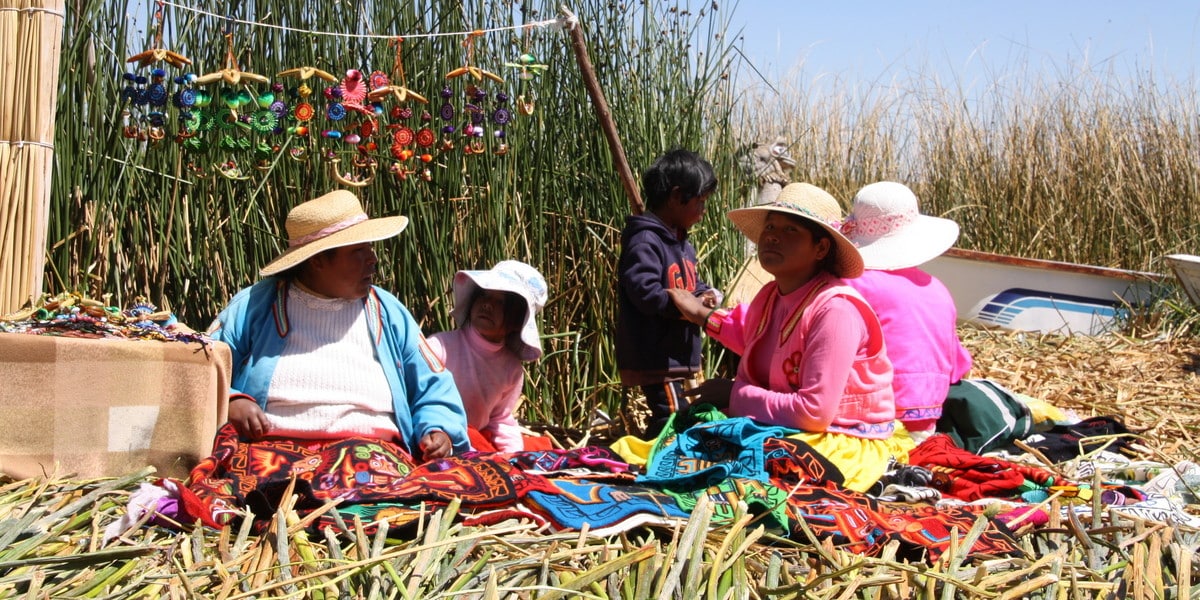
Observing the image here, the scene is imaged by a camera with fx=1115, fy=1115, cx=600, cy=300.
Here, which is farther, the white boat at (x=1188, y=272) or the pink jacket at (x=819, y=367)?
the white boat at (x=1188, y=272)

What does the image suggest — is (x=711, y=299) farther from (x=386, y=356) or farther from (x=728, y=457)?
(x=386, y=356)

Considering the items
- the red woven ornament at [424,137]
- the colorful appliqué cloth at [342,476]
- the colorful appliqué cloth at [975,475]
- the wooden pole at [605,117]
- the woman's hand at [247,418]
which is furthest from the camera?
the wooden pole at [605,117]

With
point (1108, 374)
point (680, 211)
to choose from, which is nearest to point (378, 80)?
point (680, 211)

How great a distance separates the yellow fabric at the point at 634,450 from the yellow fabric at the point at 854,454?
17.9 inches

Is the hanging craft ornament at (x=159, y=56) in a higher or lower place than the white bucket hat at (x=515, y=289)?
higher

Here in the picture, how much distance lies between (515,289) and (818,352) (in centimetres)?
96

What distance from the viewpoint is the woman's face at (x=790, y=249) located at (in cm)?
329

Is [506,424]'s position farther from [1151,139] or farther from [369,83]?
[1151,139]

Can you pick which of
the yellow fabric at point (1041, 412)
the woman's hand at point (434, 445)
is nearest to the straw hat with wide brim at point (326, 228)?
the woman's hand at point (434, 445)

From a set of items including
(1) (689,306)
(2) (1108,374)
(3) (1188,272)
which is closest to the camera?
(1) (689,306)

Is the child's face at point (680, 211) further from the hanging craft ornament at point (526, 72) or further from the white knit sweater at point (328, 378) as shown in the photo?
the white knit sweater at point (328, 378)

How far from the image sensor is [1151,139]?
320 inches

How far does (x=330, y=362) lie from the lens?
3062mm

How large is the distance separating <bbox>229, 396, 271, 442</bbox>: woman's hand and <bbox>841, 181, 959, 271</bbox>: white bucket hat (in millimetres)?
2048
